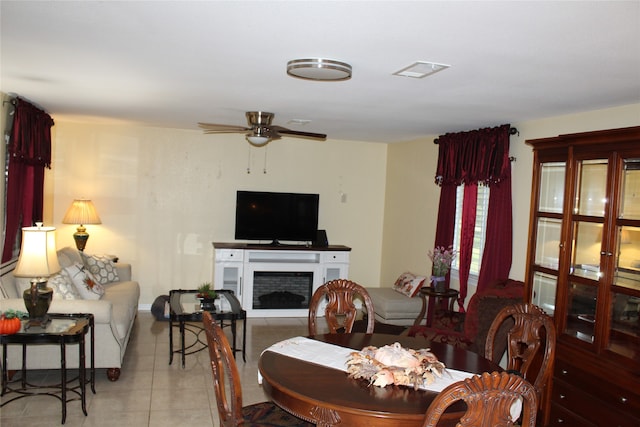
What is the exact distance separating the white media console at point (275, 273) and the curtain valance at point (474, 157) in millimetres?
1974

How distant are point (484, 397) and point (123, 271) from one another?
5570 mm

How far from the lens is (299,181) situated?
25.2ft

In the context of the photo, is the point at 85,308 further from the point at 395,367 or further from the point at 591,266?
the point at 591,266

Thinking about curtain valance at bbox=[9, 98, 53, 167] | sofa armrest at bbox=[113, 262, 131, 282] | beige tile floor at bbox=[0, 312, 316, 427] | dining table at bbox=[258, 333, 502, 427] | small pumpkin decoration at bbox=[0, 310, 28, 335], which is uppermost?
curtain valance at bbox=[9, 98, 53, 167]

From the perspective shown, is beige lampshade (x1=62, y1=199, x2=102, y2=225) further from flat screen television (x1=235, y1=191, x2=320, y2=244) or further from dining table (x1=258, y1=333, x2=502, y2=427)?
dining table (x1=258, y1=333, x2=502, y2=427)

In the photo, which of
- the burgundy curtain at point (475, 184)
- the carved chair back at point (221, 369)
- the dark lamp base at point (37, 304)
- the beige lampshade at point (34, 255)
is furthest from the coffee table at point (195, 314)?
the burgundy curtain at point (475, 184)

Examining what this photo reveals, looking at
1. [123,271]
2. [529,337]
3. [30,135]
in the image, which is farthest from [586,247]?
[123,271]

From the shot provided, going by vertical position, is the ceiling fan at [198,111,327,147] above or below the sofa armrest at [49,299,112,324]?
above

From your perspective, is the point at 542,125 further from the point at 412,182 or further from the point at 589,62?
the point at 412,182

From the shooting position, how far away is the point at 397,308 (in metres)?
6.27

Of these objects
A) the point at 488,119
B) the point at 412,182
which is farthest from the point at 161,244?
the point at 488,119

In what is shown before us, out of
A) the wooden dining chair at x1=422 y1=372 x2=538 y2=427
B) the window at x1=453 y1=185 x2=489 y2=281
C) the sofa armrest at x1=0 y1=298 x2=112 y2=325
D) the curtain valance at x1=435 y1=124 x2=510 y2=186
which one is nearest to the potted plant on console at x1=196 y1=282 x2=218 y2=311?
the sofa armrest at x1=0 y1=298 x2=112 y2=325

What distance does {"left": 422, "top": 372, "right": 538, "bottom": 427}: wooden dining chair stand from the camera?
6.13 ft

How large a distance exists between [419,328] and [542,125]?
83.3 inches
